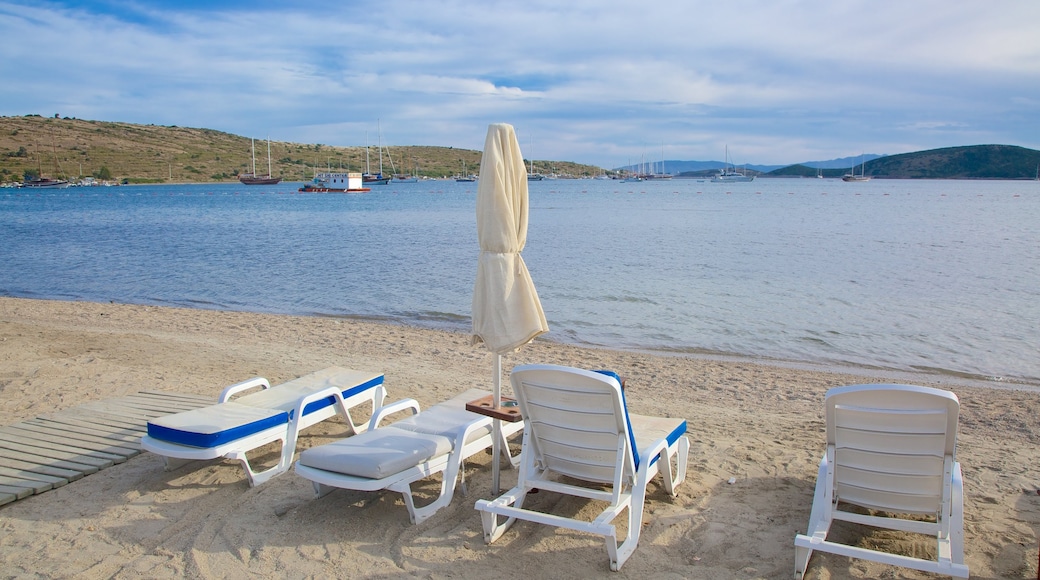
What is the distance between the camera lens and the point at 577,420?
3.85 m

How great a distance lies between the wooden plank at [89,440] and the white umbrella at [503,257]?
9.22 feet

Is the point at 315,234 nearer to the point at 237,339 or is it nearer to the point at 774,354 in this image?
the point at 237,339

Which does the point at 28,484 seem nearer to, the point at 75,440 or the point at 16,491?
the point at 16,491

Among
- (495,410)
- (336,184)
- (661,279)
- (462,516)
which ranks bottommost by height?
(661,279)

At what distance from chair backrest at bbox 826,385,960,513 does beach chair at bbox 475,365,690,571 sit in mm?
980

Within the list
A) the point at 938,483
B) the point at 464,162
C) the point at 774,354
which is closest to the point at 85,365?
the point at 938,483

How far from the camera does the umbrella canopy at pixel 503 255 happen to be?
424cm

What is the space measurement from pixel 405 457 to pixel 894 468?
8.45ft

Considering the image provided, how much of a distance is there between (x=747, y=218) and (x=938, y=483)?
45282 millimetres

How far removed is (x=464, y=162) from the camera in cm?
14938

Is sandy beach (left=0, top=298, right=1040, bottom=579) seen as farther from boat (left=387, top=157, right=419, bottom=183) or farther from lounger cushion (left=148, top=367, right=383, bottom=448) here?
boat (left=387, top=157, right=419, bottom=183)

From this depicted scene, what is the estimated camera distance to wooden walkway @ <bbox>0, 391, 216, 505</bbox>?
4.61 meters

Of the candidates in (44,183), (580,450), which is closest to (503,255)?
(580,450)

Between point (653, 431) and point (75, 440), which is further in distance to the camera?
point (75, 440)
